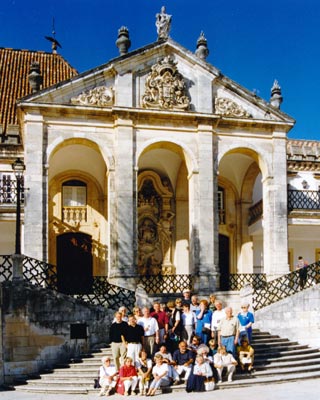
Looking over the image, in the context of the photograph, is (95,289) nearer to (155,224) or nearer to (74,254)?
(74,254)

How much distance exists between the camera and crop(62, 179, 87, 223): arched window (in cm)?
2234

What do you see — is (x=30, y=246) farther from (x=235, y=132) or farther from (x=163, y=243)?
(x=235, y=132)

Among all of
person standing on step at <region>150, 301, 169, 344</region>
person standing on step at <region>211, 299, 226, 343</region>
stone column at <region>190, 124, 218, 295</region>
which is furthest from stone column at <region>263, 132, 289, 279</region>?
person standing on step at <region>150, 301, 169, 344</region>

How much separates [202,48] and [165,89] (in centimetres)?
267

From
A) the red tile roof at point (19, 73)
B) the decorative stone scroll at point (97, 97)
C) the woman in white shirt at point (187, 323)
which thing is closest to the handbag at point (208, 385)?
the woman in white shirt at point (187, 323)

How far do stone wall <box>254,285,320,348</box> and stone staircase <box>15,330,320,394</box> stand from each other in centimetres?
97

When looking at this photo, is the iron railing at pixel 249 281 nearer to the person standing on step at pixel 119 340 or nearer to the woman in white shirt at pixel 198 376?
the woman in white shirt at pixel 198 376

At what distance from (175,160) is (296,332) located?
27.9ft

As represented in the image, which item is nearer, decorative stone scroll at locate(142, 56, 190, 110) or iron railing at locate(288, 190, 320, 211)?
decorative stone scroll at locate(142, 56, 190, 110)

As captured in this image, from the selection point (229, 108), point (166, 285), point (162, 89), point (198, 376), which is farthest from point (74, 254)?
point (198, 376)

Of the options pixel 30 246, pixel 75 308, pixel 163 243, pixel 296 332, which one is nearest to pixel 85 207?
pixel 163 243

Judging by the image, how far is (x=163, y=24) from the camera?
2030 centimetres

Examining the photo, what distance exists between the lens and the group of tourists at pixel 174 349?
12516mm

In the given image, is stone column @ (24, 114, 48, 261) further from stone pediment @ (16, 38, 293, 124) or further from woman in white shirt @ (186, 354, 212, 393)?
woman in white shirt @ (186, 354, 212, 393)
